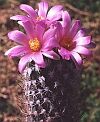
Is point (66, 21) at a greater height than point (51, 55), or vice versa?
point (66, 21)

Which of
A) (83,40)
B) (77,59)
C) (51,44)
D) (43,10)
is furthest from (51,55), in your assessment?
(43,10)

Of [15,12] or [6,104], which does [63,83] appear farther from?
[15,12]

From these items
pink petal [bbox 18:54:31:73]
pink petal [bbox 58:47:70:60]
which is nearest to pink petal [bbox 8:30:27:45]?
pink petal [bbox 18:54:31:73]

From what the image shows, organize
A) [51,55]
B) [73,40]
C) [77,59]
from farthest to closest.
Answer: [73,40], [77,59], [51,55]

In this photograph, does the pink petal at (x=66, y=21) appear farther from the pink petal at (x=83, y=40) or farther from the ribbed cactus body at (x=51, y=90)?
the ribbed cactus body at (x=51, y=90)

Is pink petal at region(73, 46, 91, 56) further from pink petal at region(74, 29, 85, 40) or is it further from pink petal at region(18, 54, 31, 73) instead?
pink petal at region(18, 54, 31, 73)

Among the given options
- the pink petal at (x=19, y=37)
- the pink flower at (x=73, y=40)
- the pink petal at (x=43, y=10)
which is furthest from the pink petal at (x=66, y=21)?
the pink petal at (x=19, y=37)

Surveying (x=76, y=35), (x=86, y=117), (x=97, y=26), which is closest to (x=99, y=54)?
(x=97, y=26)

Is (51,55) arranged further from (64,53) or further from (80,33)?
(80,33)
